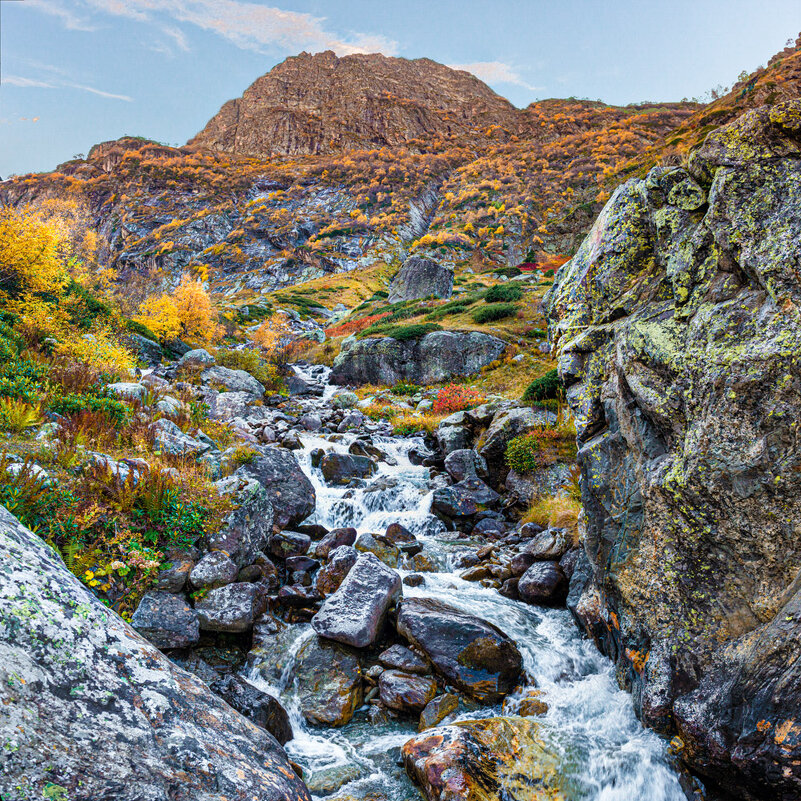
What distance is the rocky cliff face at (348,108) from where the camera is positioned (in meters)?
116

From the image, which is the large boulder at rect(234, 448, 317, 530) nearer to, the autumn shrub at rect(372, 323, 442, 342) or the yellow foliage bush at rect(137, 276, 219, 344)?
the autumn shrub at rect(372, 323, 442, 342)

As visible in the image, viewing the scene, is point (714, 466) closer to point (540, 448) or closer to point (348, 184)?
point (540, 448)

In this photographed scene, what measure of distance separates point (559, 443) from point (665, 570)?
801cm

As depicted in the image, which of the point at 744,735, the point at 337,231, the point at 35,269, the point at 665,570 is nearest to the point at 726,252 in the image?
the point at 665,570

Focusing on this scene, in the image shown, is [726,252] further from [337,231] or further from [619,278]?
[337,231]

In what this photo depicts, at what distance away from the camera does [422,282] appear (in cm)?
3853

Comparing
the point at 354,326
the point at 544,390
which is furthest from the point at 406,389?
the point at 354,326

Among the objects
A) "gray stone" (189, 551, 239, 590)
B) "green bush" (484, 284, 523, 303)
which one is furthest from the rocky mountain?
"gray stone" (189, 551, 239, 590)

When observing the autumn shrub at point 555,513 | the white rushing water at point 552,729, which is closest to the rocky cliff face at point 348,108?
the autumn shrub at point 555,513

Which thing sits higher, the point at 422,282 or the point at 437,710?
the point at 422,282

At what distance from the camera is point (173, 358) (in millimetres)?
25016

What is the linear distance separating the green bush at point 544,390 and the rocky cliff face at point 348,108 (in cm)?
11756

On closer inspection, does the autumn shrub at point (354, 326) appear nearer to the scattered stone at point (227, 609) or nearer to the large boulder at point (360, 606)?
the large boulder at point (360, 606)

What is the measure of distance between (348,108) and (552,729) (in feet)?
485
